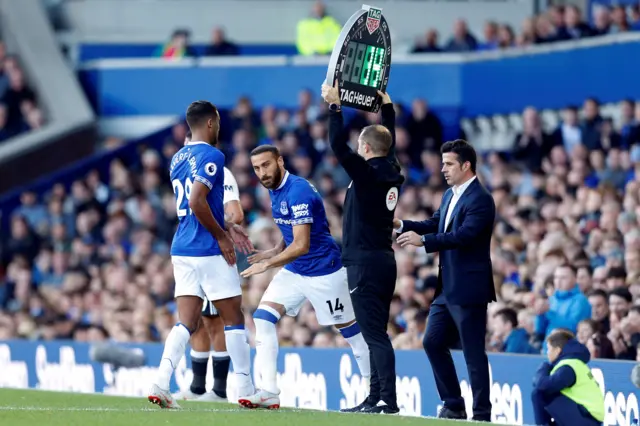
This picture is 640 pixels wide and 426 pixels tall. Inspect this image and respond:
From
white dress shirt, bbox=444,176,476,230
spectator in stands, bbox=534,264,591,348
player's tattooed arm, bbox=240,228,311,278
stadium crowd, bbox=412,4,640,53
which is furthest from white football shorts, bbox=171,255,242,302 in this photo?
stadium crowd, bbox=412,4,640,53

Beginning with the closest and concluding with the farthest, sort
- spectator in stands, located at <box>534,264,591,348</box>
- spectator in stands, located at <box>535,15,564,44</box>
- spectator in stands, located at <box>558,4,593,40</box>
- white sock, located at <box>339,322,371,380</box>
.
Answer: white sock, located at <box>339,322,371,380</box> < spectator in stands, located at <box>534,264,591,348</box> < spectator in stands, located at <box>558,4,593,40</box> < spectator in stands, located at <box>535,15,564,44</box>

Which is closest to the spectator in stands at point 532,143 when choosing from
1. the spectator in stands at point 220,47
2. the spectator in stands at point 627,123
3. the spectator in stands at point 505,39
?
the spectator in stands at point 627,123

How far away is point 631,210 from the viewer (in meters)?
15.3

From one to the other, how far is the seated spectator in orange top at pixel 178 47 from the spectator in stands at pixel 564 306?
12.6 m

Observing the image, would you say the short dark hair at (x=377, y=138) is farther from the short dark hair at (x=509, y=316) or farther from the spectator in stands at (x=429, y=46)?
the spectator in stands at (x=429, y=46)

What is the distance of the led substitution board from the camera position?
10.6 m

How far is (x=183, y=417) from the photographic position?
9.51m

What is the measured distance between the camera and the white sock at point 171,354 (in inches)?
398

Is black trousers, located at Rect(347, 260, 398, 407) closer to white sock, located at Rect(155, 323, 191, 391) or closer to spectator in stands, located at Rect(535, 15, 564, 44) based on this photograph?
white sock, located at Rect(155, 323, 191, 391)

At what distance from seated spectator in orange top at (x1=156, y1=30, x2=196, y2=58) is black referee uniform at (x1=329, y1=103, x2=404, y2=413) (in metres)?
14.6

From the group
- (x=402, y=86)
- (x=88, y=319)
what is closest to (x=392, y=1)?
(x=402, y=86)

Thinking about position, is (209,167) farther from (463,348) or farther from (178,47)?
(178,47)

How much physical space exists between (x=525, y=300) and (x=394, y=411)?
147 inches

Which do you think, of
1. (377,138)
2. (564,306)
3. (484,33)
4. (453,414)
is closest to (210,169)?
(377,138)
